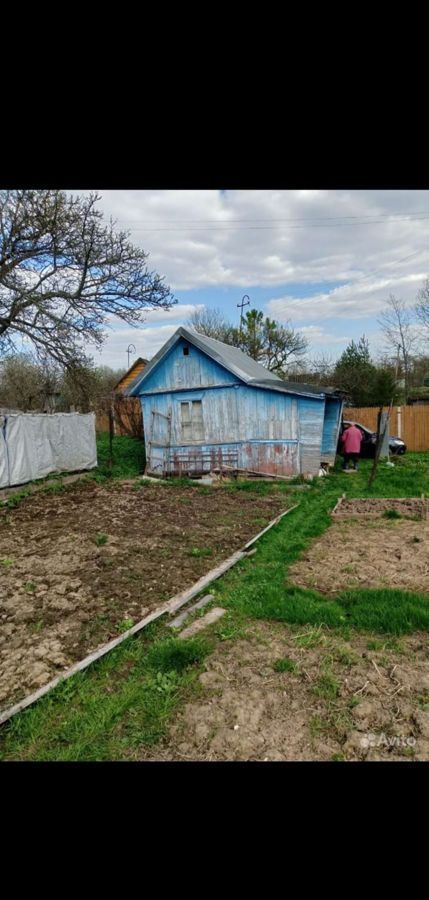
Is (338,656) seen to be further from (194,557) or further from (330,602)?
(194,557)

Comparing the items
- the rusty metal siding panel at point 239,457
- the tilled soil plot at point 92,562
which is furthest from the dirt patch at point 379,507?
the rusty metal siding panel at point 239,457

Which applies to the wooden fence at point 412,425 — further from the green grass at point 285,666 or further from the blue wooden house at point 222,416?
the green grass at point 285,666

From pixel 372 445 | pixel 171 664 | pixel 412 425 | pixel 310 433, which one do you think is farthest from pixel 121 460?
pixel 171 664

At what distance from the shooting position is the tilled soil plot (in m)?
3.42

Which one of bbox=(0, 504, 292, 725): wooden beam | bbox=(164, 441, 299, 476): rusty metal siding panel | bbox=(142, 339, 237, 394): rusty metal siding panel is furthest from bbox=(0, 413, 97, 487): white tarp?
bbox=(0, 504, 292, 725): wooden beam

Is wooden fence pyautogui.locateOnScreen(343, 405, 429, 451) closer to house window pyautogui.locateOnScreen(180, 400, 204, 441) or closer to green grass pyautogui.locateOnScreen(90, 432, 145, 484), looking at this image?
house window pyautogui.locateOnScreen(180, 400, 204, 441)

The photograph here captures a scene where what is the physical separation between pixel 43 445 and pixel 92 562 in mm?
7679

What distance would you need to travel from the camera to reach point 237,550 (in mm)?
5824

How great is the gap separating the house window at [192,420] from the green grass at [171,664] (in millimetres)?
8448

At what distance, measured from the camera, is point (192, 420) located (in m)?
13.9
